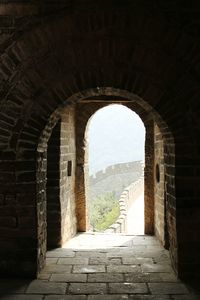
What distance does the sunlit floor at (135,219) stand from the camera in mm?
12481

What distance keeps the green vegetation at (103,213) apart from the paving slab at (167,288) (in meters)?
10.8

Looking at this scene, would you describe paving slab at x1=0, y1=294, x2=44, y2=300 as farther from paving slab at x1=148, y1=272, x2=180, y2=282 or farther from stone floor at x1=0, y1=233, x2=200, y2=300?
paving slab at x1=148, y1=272, x2=180, y2=282

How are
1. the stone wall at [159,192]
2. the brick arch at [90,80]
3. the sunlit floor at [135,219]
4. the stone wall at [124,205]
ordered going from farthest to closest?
the sunlit floor at [135,219] < the stone wall at [124,205] < the stone wall at [159,192] < the brick arch at [90,80]

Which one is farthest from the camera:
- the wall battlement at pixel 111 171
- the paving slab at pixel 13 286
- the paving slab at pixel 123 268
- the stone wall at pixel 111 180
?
the wall battlement at pixel 111 171

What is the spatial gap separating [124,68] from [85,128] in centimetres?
333

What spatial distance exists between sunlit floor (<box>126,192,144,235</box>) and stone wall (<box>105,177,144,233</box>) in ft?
0.92

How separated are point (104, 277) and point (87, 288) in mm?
411

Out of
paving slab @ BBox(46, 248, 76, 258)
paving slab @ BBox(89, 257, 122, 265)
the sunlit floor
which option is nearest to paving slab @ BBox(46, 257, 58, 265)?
paving slab @ BBox(46, 248, 76, 258)

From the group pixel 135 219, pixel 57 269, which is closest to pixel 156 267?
pixel 57 269

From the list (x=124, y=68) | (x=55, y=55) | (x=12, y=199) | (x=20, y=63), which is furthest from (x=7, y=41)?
(x=12, y=199)

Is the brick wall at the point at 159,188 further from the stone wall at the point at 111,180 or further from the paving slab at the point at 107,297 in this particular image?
the stone wall at the point at 111,180

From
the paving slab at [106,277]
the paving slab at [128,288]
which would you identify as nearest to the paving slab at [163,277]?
the paving slab at [128,288]

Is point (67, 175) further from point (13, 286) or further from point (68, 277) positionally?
point (13, 286)

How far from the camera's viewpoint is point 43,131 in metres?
4.60
